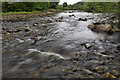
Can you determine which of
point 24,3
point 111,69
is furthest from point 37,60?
point 24,3

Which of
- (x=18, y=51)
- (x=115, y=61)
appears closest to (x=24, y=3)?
(x=18, y=51)

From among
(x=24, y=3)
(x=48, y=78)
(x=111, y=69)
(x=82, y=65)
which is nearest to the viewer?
(x=48, y=78)

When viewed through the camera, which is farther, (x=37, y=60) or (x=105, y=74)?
(x=37, y=60)

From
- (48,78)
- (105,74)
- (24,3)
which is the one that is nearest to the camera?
(48,78)

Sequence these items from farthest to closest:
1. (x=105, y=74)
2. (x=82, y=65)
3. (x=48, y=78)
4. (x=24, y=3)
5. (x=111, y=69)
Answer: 1. (x=24, y=3)
2. (x=82, y=65)
3. (x=111, y=69)
4. (x=105, y=74)
5. (x=48, y=78)

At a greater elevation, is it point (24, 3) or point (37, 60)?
point (24, 3)

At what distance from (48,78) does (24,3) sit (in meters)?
55.5

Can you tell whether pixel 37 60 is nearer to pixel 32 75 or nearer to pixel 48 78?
pixel 32 75

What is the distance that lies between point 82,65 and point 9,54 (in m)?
4.11

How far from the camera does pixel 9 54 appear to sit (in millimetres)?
5074

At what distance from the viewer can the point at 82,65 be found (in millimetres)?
4105

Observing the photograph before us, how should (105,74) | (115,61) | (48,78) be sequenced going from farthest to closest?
(115,61) → (105,74) → (48,78)

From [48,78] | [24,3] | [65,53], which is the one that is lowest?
[48,78]

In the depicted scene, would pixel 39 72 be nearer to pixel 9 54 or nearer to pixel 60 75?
pixel 60 75
